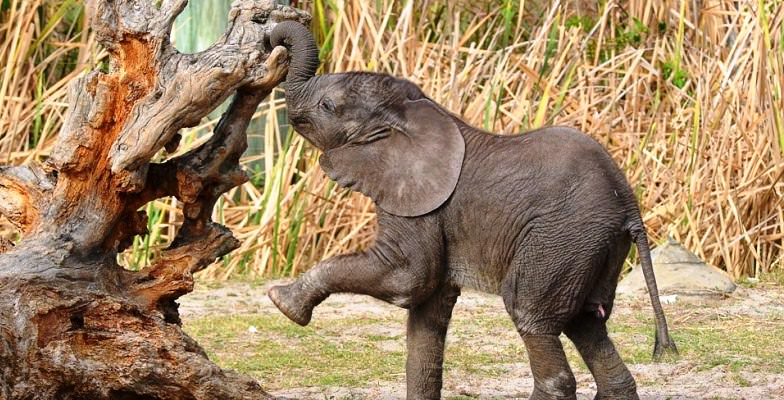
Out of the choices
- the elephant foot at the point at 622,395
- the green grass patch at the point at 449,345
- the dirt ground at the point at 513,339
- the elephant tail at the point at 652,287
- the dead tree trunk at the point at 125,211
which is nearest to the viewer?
the dead tree trunk at the point at 125,211

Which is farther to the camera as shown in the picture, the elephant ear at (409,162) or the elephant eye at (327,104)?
the elephant eye at (327,104)

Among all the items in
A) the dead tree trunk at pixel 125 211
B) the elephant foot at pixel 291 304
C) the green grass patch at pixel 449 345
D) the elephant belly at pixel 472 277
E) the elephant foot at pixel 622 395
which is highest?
the dead tree trunk at pixel 125 211

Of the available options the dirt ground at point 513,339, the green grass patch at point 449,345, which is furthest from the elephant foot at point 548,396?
the green grass patch at point 449,345

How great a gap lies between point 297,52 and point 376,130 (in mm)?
460

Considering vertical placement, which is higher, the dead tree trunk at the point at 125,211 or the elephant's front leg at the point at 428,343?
the dead tree trunk at the point at 125,211

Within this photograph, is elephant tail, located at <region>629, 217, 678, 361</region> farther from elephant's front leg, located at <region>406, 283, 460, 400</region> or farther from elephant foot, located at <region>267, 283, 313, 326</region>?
elephant foot, located at <region>267, 283, 313, 326</region>

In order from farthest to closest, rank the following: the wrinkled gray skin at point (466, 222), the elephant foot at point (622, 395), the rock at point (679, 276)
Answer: the rock at point (679, 276) < the elephant foot at point (622, 395) < the wrinkled gray skin at point (466, 222)

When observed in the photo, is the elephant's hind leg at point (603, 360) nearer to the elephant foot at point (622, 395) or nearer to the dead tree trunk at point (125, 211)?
the elephant foot at point (622, 395)

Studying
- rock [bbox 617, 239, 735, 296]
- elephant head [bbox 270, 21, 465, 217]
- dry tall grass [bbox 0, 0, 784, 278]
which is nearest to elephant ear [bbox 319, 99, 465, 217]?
elephant head [bbox 270, 21, 465, 217]

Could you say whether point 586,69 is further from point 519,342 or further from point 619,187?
point 619,187

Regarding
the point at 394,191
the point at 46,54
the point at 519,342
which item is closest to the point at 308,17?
the point at 394,191

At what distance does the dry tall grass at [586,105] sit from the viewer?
9328 mm

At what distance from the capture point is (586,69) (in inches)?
401

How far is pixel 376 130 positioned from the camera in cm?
564
